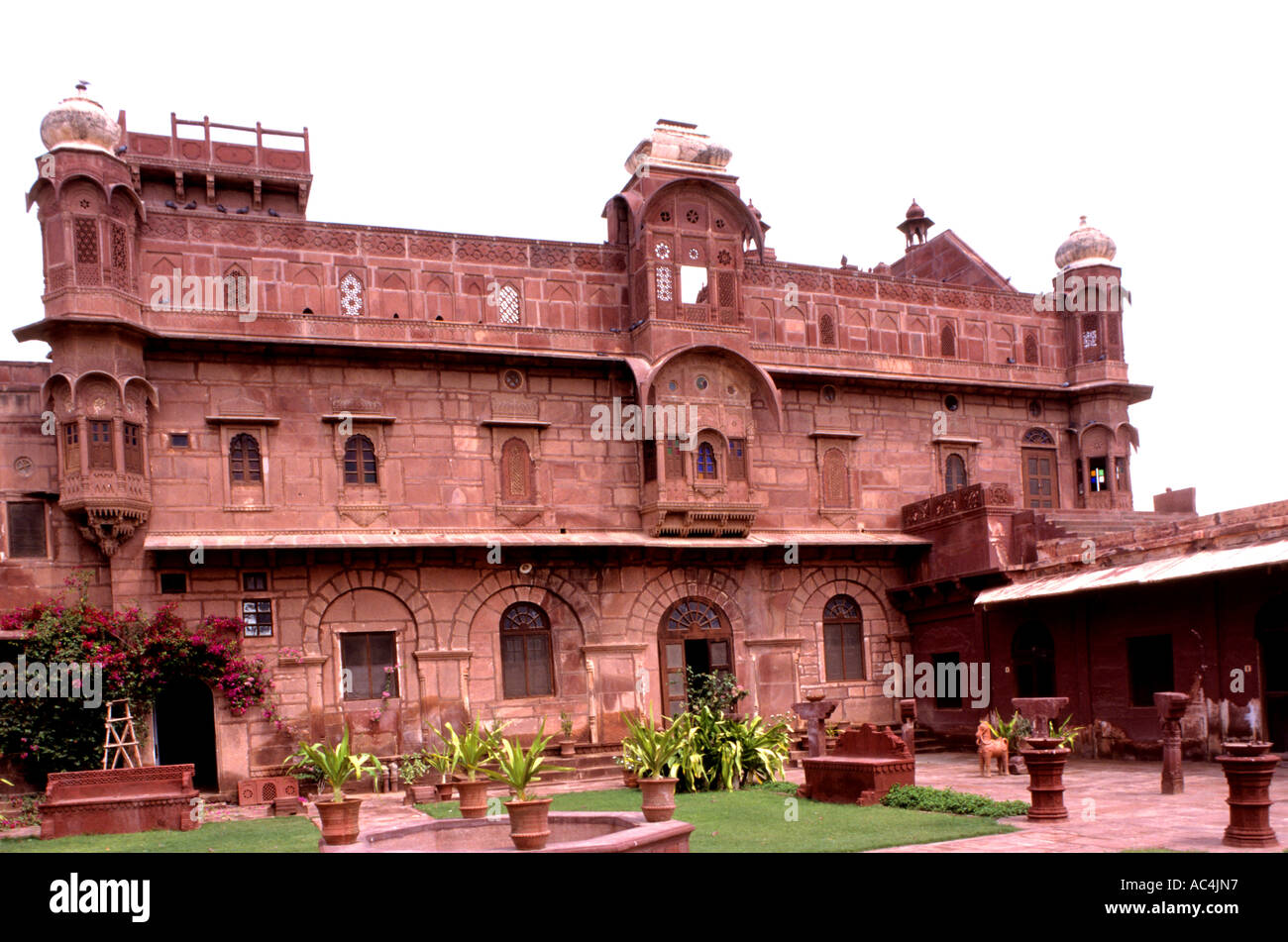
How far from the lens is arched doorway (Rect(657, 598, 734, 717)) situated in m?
23.5

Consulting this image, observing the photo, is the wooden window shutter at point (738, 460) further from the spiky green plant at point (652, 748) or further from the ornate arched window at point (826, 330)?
the spiky green plant at point (652, 748)

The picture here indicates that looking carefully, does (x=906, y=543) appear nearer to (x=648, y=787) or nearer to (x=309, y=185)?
(x=648, y=787)

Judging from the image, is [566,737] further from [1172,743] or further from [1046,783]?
[1046,783]

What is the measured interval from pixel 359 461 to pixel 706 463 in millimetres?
6426

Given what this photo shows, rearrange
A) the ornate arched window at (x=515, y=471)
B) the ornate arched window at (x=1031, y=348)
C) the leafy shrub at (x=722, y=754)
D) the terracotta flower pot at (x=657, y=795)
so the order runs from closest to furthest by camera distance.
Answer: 1. the terracotta flower pot at (x=657, y=795)
2. the leafy shrub at (x=722, y=754)
3. the ornate arched window at (x=515, y=471)
4. the ornate arched window at (x=1031, y=348)

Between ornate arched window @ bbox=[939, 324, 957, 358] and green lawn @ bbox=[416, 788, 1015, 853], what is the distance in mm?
12488

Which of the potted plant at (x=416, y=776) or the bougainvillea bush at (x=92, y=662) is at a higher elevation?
the bougainvillea bush at (x=92, y=662)

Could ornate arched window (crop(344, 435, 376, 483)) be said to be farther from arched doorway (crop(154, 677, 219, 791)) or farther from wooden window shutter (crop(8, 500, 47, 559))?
wooden window shutter (crop(8, 500, 47, 559))

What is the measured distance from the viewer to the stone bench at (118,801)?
51.2 ft

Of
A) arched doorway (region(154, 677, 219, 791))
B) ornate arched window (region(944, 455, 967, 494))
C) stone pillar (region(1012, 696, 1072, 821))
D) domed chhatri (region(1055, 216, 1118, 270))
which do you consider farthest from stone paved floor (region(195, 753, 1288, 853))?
domed chhatri (region(1055, 216, 1118, 270))

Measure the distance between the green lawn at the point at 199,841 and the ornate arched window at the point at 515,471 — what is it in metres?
7.78

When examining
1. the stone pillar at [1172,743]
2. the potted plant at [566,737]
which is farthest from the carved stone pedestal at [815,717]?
the potted plant at [566,737]

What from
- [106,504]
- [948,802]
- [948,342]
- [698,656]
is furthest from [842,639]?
[106,504]
